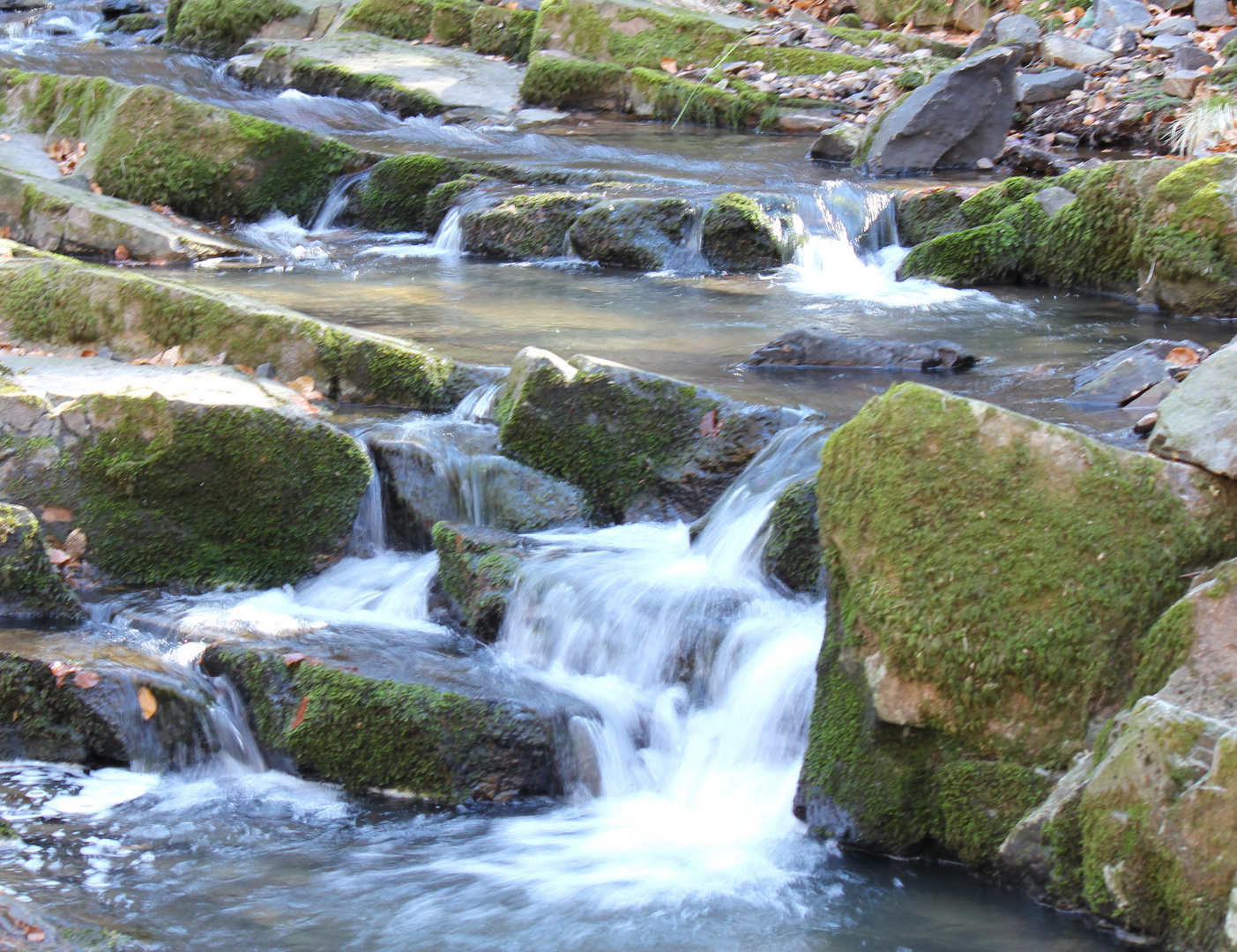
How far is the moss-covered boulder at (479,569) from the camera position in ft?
15.8

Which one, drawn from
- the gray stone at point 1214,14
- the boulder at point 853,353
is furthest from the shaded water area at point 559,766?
the gray stone at point 1214,14

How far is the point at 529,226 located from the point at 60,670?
6.32 metres

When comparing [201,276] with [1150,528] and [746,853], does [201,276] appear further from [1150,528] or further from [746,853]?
[1150,528]

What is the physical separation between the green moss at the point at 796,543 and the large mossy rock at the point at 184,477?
196cm

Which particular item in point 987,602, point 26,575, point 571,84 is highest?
point 571,84

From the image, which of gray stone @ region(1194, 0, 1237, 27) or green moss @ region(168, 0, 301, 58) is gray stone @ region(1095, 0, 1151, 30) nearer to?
gray stone @ region(1194, 0, 1237, 27)

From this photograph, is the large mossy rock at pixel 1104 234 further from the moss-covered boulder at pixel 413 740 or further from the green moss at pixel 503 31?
the green moss at pixel 503 31

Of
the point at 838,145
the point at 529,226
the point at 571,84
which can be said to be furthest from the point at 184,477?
the point at 571,84

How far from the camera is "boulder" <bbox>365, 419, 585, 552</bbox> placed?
553cm

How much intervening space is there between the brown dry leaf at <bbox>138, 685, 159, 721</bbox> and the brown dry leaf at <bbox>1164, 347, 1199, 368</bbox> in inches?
190

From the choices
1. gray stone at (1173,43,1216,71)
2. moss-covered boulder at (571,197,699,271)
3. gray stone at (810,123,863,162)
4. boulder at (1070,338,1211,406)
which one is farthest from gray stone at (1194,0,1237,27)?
boulder at (1070,338,1211,406)

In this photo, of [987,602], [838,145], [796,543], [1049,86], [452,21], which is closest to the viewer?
[987,602]

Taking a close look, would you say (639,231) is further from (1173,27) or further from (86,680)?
(1173,27)

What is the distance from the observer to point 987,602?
3.51 m
